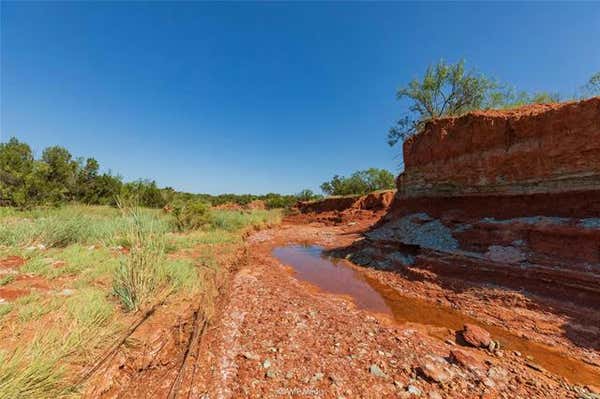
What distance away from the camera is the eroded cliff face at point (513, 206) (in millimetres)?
5199

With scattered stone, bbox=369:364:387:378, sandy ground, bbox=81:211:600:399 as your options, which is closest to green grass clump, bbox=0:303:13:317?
sandy ground, bbox=81:211:600:399

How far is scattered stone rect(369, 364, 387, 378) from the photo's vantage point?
2.98 metres

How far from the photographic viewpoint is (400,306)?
5883mm

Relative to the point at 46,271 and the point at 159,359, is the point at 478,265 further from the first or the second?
the point at 46,271

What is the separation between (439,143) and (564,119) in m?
Answer: 3.63

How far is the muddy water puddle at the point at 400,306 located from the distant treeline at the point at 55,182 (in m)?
8.22

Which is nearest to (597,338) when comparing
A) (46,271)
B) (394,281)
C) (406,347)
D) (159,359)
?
(406,347)

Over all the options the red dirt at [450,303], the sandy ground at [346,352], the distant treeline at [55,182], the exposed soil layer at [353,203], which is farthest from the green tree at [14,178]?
the exposed soil layer at [353,203]

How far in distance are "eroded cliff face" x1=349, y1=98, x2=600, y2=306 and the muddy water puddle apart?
1.32 metres

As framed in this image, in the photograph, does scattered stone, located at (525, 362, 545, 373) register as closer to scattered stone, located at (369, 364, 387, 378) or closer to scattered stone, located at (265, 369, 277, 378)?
scattered stone, located at (369, 364, 387, 378)

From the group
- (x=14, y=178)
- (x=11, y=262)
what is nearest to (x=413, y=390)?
(x=11, y=262)

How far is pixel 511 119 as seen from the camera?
708 cm

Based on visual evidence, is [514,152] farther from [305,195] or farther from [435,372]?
[305,195]

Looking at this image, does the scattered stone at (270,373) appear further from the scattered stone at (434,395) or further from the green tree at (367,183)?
the green tree at (367,183)
